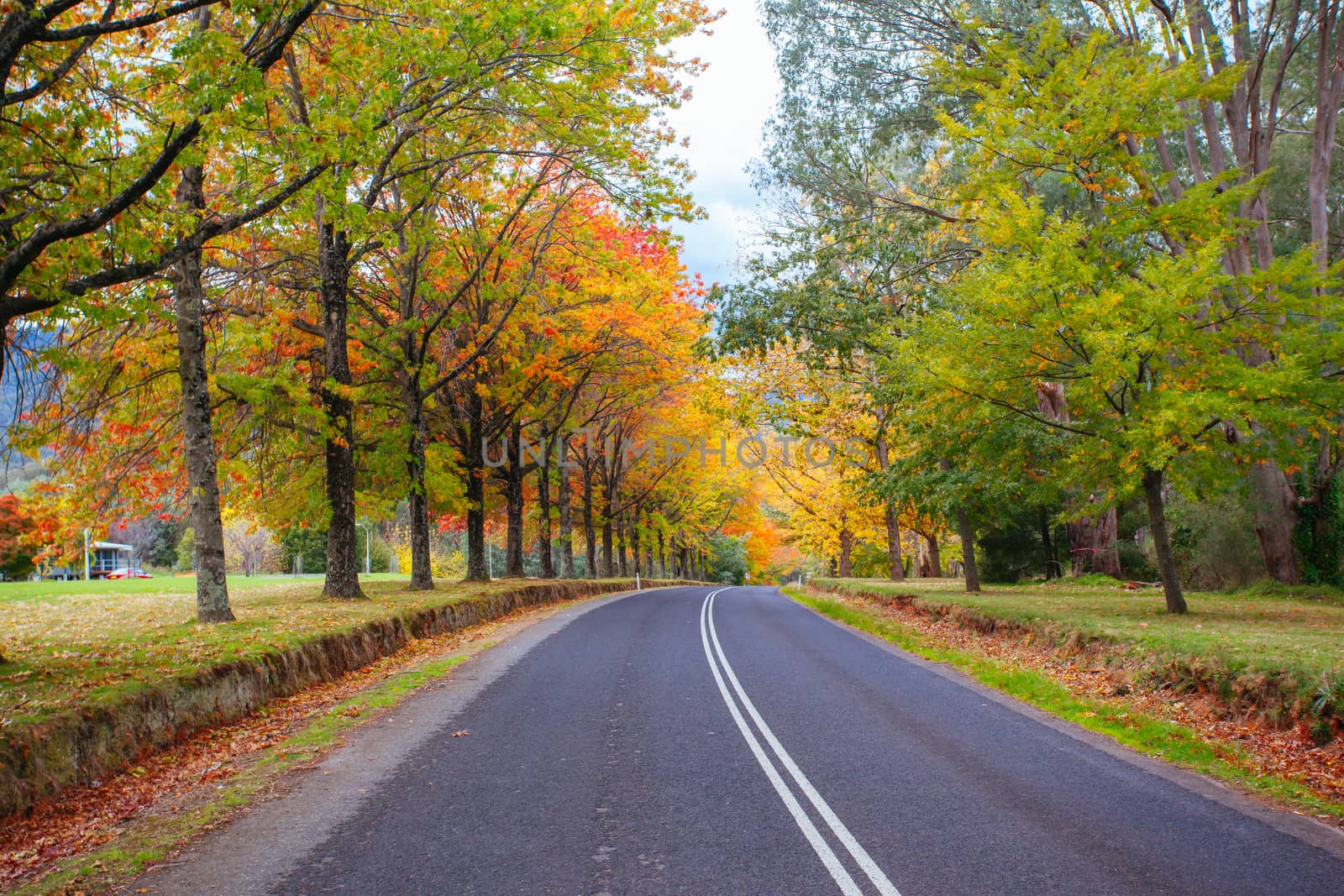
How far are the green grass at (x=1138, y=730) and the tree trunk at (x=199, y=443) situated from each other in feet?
36.4

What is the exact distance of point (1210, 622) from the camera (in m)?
A: 12.6

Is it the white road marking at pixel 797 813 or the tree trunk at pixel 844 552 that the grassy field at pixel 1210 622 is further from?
the tree trunk at pixel 844 552

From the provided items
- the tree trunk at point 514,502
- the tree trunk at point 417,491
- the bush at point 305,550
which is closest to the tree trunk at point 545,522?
the tree trunk at point 514,502

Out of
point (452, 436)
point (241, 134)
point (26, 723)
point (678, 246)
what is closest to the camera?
point (26, 723)

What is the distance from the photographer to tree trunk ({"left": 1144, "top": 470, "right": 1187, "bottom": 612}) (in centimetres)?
1390

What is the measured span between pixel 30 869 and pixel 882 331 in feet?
52.2

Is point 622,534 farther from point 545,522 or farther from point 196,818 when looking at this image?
point 196,818

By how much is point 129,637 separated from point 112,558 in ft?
278

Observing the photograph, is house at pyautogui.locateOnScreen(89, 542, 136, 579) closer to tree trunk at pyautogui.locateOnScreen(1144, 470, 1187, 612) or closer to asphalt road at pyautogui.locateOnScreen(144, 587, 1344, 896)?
asphalt road at pyautogui.locateOnScreen(144, 587, 1344, 896)

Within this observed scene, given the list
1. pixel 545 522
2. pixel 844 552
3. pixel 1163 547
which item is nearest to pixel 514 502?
pixel 545 522

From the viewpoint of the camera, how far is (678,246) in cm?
1594

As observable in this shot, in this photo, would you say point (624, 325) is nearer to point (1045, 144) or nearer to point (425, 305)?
point (425, 305)

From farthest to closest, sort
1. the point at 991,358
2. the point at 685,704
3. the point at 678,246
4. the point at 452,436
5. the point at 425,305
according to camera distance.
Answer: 1. the point at 452,436
2. the point at 425,305
3. the point at 678,246
4. the point at 991,358
5. the point at 685,704

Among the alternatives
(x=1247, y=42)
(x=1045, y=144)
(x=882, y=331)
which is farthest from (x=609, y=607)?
(x=1247, y=42)
